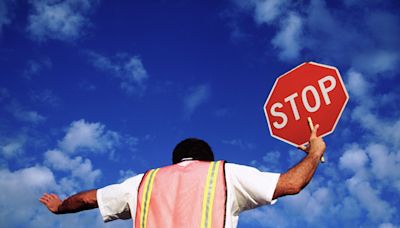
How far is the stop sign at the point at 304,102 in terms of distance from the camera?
4.35 metres

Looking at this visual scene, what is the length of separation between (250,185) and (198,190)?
448 millimetres

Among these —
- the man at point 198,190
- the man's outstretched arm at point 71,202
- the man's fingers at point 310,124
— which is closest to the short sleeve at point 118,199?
the man at point 198,190

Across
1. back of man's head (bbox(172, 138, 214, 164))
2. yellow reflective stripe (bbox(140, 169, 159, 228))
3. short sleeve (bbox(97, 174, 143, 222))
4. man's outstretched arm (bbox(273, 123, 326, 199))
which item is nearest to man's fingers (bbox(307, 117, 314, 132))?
man's outstretched arm (bbox(273, 123, 326, 199))

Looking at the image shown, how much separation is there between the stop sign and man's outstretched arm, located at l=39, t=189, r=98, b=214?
78.0 inches

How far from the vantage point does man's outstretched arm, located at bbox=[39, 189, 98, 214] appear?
4402 mm

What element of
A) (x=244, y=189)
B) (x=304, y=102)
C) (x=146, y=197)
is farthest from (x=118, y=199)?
(x=304, y=102)

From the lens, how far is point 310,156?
12.6ft

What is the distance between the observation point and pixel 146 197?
400 cm

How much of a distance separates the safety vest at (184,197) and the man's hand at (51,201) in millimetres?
1222

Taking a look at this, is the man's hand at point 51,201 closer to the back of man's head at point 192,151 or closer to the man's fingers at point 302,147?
the back of man's head at point 192,151

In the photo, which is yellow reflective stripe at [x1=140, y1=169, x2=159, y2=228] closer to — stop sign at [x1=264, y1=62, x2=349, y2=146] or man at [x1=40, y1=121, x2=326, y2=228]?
man at [x1=40, y1=121, x2=326, y2=228]

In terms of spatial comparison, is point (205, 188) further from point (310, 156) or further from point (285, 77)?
point (285, 77)

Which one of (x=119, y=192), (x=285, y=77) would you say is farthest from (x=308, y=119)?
Answer: (x=119, y=192)

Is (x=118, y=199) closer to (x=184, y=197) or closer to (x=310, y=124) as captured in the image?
(x=184, y=197)
